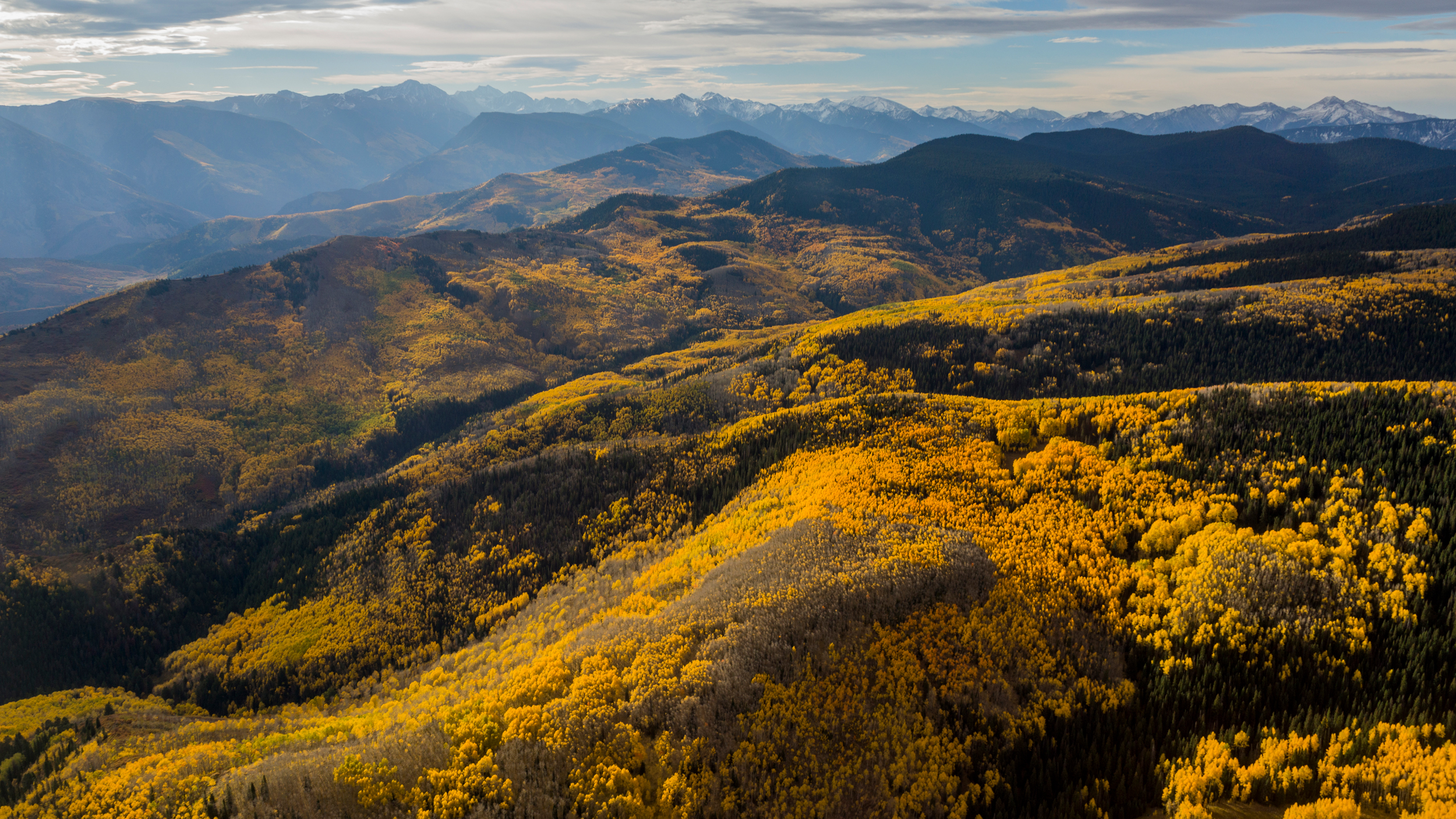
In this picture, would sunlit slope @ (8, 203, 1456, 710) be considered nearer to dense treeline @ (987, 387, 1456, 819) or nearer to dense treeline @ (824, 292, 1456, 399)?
dense treeline @ (824, 292, 1456, 399)

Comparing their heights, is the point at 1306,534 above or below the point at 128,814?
above

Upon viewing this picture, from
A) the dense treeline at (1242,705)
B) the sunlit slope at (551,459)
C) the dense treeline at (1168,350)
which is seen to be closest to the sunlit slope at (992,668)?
the dense treeline at (1242,705)

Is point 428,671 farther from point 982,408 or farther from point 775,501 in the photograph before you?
point 982,408

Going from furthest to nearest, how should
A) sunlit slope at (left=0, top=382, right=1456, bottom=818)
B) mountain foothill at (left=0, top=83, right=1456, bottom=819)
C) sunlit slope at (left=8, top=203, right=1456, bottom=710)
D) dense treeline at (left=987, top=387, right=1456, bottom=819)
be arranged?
sunlit slope at (left=8, top=203, right=1456, bottom=710) < mountain foothill at (left=0, top=83, right=1456, bottom=819) < sunlit slope at (left=0, top=382, right=1456, bottom=818) < dense treeline at (left=987, top=387, right=1456, bottom=819)

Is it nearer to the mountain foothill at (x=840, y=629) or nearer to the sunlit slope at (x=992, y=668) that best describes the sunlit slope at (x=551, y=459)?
the mountain foothill at (x=840, y=629)

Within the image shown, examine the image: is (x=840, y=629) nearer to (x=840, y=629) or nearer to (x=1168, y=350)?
(x=840, y=629)

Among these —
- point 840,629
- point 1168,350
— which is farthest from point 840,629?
point 1168,350

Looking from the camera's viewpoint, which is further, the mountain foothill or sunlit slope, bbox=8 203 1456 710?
sunlit slope, bbox=8 203 1456 710

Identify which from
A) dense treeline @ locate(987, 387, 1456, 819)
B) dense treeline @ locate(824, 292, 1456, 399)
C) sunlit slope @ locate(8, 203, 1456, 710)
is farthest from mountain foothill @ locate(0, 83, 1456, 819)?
dense treeline @ locate(824, 292, 1456, 399)

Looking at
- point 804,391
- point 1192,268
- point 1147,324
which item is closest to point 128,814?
point 804,391
